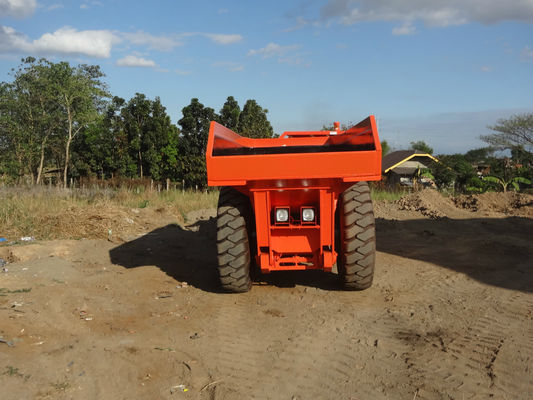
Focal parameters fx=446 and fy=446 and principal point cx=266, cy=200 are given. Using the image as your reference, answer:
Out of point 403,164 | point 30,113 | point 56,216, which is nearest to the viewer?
point 56,216

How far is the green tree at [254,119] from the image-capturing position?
84.8 feet

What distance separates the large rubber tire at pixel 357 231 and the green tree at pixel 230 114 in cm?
2293

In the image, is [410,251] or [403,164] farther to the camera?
[403,164]

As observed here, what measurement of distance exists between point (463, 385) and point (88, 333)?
3.15 metres

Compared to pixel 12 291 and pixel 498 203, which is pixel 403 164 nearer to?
pixel 498 203

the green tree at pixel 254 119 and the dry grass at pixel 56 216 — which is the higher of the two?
the green tree at pixel 254 119

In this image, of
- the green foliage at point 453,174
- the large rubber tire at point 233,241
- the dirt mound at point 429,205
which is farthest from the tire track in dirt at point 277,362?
the green foliage at point 453,174

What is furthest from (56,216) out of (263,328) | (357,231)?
(357,231)

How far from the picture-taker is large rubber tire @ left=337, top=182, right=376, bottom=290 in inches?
193

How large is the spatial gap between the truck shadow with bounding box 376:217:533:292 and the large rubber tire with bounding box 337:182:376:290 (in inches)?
71.3

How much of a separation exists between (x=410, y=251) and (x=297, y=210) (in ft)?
10.8

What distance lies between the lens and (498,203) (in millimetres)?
14328

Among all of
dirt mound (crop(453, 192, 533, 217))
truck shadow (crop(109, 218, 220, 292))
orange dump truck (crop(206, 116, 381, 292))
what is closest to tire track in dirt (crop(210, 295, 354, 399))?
orange dump truck (crop(206, 116, 381, 292))

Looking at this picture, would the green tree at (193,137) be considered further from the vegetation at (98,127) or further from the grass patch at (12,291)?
the grass patch at (12,291)
